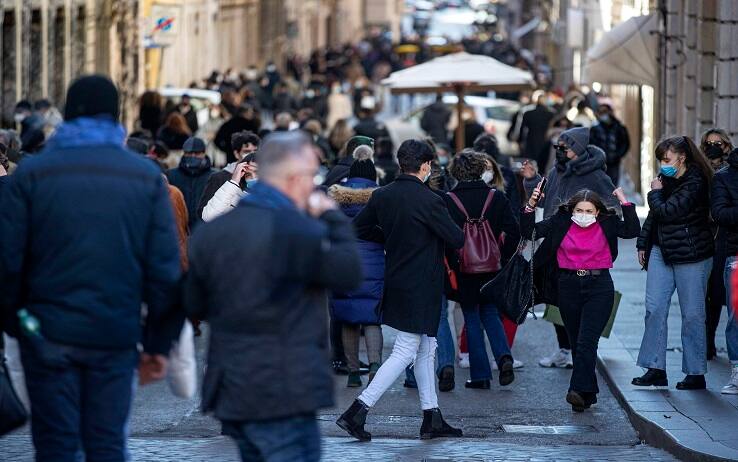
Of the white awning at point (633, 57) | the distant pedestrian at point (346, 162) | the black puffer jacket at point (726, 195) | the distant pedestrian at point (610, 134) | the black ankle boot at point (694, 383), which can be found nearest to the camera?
the black puffer jacket at point (726, 195)

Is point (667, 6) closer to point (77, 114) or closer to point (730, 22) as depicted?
point (730, 22)

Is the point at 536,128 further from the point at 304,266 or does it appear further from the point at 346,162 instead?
the point at 304,266

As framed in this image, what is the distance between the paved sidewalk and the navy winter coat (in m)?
3.61

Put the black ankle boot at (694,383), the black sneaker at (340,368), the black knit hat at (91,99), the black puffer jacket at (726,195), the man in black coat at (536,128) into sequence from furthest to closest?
the man in black coat at (536,128), the black sneaker at (340,368), the black ankle boot at (694,383), the black puffer jacket at (726,195), the black knit hat at (91,99)

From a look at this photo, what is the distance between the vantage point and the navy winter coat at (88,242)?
20.3ft

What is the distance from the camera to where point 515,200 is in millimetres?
14055

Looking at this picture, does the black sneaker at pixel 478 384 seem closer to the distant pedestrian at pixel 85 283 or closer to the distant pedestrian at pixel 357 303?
the distant pedestrian at pixel 357 303

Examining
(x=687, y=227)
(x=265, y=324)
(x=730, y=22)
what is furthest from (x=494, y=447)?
(x=730, y=22)

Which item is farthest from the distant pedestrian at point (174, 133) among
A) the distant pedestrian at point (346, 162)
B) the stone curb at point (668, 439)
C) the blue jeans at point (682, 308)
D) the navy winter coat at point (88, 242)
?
the navy winter coat at point (88, 242)

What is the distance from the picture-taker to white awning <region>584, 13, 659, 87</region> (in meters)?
23.9

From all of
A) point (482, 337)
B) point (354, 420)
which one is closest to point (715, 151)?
point (482, 337)

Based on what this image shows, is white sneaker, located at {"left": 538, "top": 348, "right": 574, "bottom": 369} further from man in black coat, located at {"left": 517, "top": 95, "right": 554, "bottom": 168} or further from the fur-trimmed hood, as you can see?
man in black coat, located at {"left": 517, "top": 95, "right": 554, "bottom": 168}

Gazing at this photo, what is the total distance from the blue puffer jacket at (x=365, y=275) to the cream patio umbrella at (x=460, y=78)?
31.7ft

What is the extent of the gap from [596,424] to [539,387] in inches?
55.8
